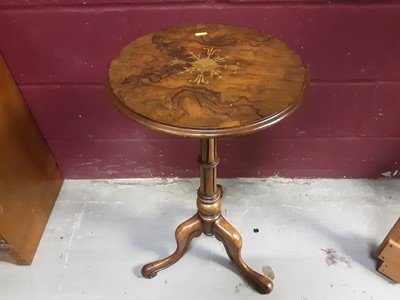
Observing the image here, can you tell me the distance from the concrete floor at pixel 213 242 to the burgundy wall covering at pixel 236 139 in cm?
8

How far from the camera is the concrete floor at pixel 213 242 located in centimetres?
139

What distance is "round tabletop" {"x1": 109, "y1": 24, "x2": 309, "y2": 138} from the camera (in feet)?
2.64

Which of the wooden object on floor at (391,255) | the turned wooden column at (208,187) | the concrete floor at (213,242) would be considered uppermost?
the turned wooden column at (208,187)

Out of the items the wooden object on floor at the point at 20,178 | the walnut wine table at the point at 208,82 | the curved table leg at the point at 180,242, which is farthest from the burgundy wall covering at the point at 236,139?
the curved table leg at the point at 180,242

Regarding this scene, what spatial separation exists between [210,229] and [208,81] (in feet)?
1.97

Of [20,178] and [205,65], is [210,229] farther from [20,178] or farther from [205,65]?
[20,178]

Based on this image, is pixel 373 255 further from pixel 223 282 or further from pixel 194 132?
pixel 194 132

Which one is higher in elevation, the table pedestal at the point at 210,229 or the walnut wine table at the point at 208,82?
the walnut wine table at the point at 208,82

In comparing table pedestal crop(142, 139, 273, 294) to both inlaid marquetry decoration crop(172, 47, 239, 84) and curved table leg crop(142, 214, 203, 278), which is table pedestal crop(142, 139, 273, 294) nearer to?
curved table leg crop(142, 214, 203, 278)

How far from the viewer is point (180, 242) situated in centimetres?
135

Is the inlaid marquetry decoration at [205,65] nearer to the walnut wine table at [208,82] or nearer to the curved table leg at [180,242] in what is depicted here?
the walnut wine table at [208,82]

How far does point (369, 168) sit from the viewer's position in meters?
1.70

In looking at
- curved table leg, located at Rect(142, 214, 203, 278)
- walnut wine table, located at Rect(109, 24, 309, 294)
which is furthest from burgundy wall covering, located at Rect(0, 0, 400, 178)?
Answer: curved table leg, located at Rect(142, 214, 203, 278)


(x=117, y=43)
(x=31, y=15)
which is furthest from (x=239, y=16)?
(x=31, y=15)
